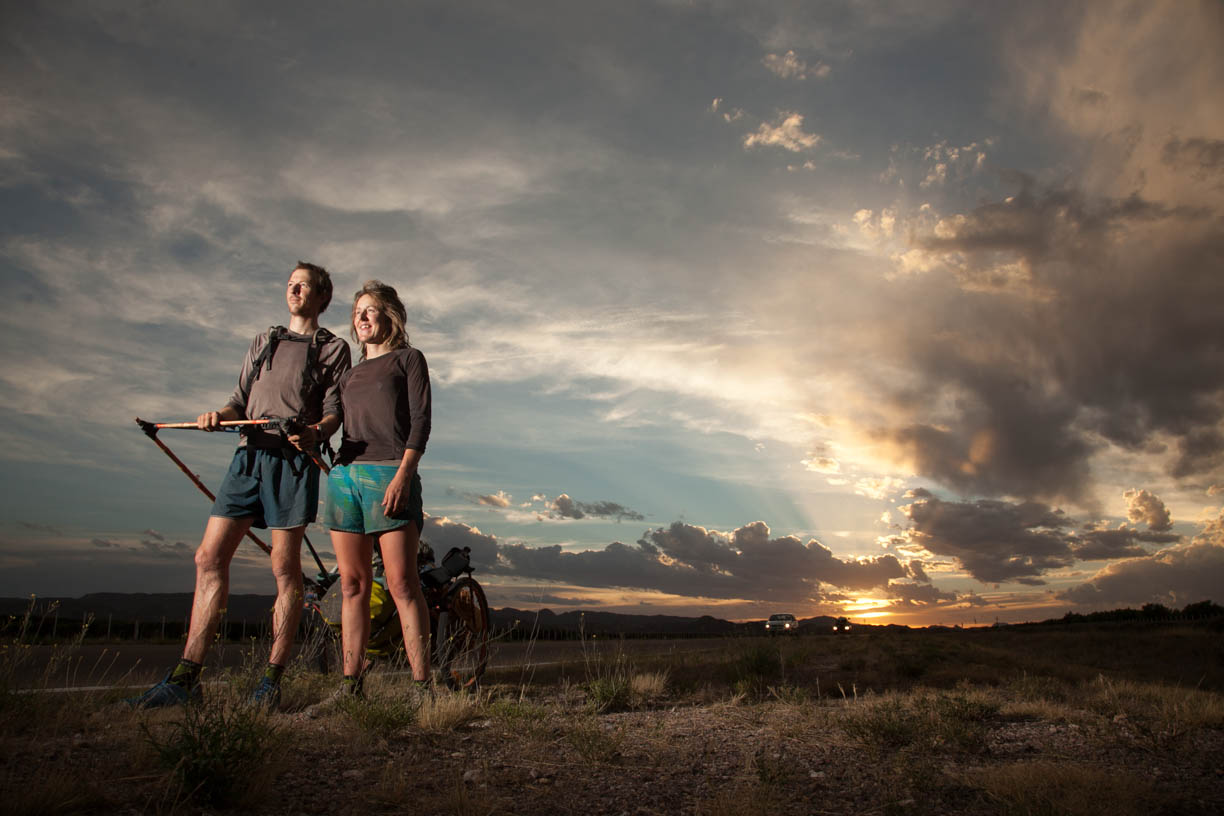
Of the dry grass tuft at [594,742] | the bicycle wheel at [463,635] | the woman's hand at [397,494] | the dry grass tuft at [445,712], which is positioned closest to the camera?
the dry grass tuft at [594,742]

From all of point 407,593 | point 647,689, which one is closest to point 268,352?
point 407,593

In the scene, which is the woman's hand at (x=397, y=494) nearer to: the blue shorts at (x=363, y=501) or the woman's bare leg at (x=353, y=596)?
the blue shorts at (x=363, y=501)

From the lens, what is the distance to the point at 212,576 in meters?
4.93

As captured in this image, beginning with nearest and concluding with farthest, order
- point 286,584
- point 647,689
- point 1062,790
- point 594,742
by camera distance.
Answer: point 1062,790, point 594,742, point 286,584, point 647,689

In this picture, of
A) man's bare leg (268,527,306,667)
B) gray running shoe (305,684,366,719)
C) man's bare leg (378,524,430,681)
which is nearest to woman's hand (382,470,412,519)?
man's bare leg (378,524,430,681)

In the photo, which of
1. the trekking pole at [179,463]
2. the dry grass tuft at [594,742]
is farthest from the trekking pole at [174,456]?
the dry grass tuft at [594,742]

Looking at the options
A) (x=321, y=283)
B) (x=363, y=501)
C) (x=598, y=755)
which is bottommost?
(x=598, y=755)

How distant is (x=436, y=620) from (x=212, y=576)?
1.89 m

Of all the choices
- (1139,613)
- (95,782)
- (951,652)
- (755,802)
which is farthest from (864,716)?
(1139,613)

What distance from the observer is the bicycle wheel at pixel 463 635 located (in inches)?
233

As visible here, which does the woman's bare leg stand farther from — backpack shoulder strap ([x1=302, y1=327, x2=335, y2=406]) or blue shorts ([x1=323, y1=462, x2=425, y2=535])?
backpack shoulder strap ([x1=302, y1=327, x2=335, y2=406])

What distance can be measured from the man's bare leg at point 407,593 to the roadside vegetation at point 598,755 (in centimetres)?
25

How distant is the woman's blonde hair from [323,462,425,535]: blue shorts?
3.00 ft

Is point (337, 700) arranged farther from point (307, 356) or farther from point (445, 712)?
point (307, 356)
